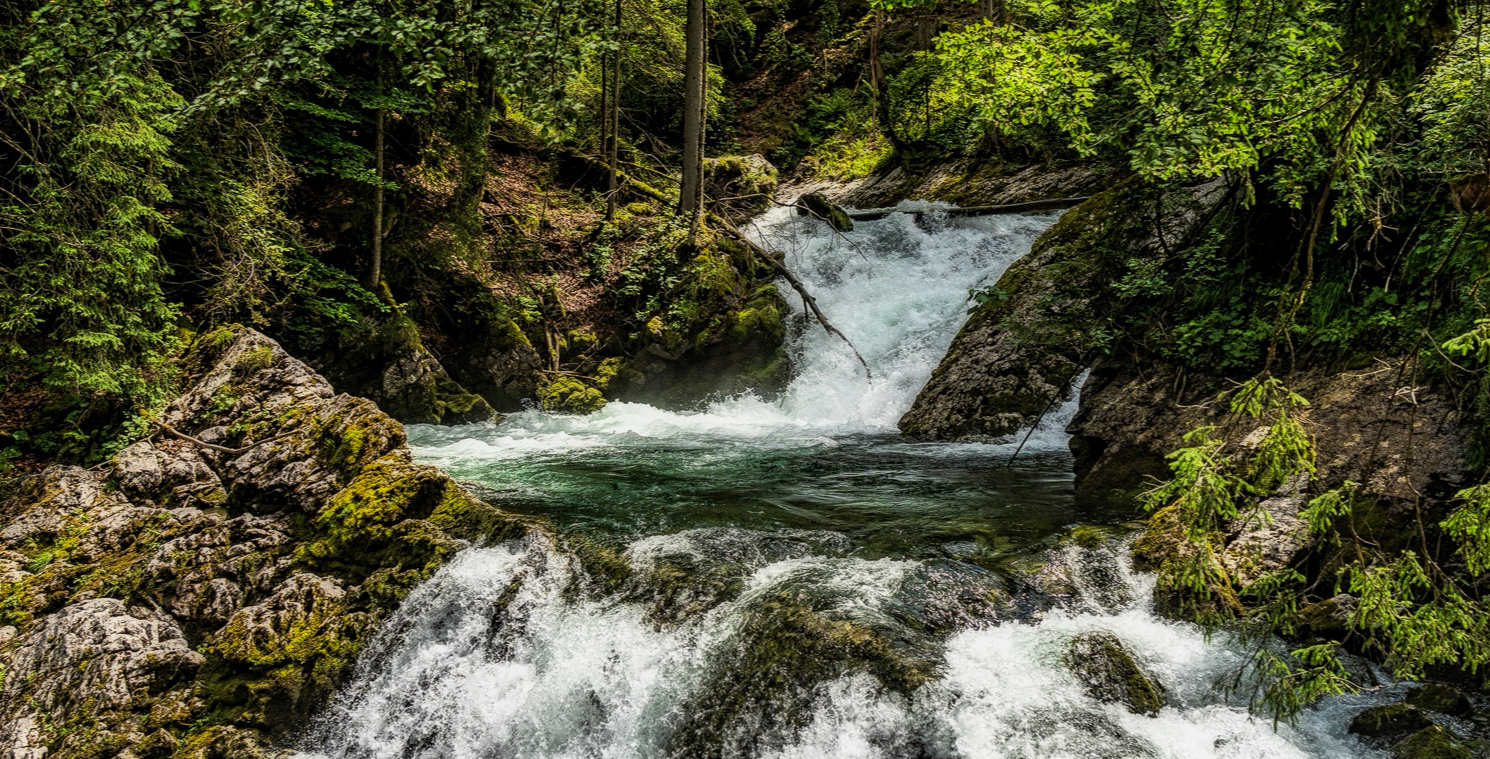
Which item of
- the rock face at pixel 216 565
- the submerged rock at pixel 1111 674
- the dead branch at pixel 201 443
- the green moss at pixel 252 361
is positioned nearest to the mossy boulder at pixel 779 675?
the submerged rock at pixel 1111 674

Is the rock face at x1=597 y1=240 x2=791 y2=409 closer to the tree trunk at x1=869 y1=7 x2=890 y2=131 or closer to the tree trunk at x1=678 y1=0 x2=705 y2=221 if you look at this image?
the tree trunk at x1=678 y1=0 x2=705 y2=221

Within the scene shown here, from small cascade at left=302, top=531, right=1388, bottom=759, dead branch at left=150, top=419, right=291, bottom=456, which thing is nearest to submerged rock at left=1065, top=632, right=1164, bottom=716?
small cascade at left=302, top=531, right=1388, bottom=759

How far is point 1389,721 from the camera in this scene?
3.82 metres

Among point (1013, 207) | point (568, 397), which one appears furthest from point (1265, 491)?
point (1013, 207)

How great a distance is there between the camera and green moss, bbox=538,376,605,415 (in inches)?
482

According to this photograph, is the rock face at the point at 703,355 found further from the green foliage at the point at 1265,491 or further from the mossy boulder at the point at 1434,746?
the green foliage at the point at 1265,491

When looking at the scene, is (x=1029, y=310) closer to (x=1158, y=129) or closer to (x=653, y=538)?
(x=653, y=538)

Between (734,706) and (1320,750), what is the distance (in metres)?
3.01

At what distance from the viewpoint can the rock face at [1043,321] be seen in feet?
28.4

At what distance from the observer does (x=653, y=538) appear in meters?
6.10

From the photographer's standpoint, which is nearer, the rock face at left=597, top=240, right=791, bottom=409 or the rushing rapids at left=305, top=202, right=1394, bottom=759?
the rushing rapids at left=305, top=202, right=1394, bottom=759

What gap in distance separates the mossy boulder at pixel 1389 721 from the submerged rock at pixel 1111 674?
2.94ft

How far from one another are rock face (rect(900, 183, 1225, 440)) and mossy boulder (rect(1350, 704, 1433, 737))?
4681 millimetres

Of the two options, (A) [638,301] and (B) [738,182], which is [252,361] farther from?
(B) [738,182]
